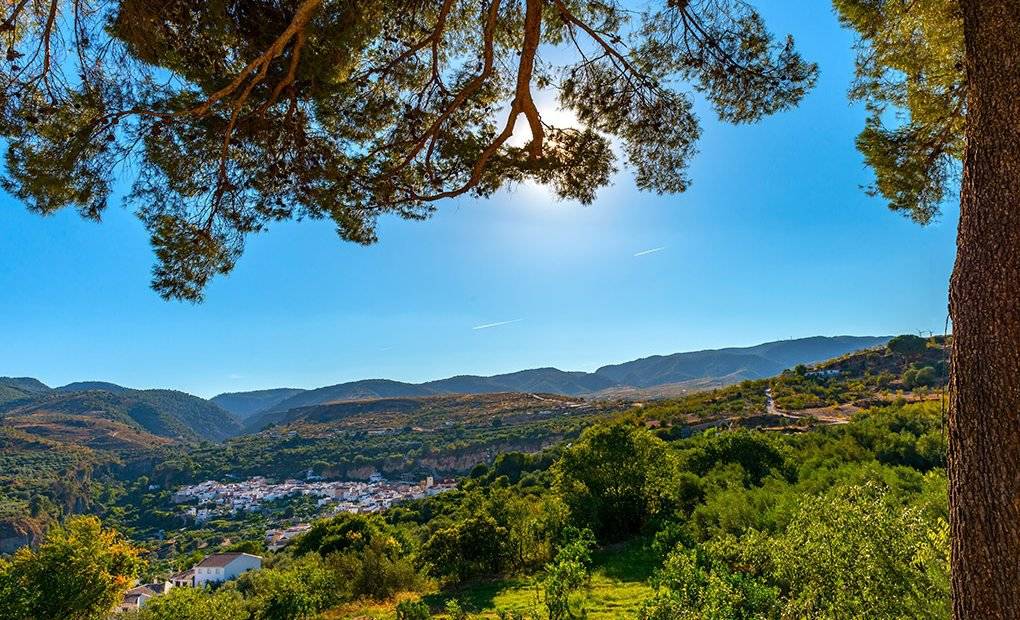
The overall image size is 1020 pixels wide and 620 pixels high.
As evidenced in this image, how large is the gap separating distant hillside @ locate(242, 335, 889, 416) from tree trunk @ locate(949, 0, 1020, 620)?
147495 millimetres

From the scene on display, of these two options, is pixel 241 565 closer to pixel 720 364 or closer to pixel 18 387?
pixel 18 387

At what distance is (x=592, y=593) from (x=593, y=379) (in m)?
189

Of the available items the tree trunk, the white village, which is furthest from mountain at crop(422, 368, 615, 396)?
the tree trunk

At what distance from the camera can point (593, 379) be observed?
192500mm

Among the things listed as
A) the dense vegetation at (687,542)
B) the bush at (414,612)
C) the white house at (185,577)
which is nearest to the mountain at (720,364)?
the white house at (185,577)

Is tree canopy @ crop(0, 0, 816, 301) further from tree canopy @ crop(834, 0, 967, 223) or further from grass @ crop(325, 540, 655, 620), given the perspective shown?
grass @ crop(325, 540, 655, 620)

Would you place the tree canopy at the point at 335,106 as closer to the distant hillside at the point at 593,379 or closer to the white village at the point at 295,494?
the white village at the point at 295,494

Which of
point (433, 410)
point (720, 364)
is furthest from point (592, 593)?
point (720, 364)

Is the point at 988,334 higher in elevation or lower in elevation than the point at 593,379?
higher

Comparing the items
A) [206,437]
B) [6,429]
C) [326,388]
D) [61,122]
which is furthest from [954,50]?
[326,388]

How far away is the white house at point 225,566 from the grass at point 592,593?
2246cm

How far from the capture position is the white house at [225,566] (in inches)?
1103

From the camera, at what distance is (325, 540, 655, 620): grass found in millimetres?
7128

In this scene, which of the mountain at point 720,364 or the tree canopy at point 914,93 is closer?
the tree canopy at point 914,93
